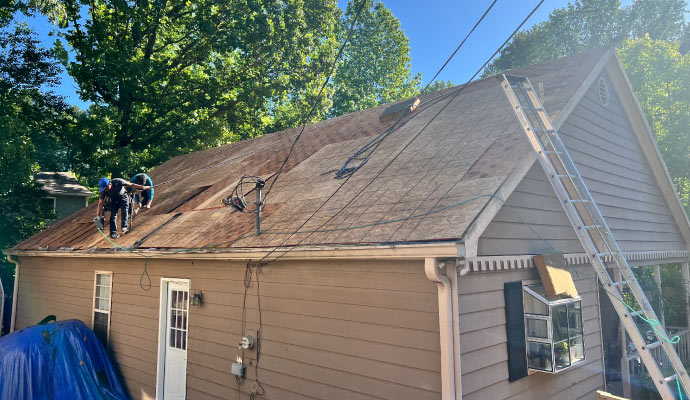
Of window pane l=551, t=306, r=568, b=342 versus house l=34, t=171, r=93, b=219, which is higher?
house l=34, t=171, r=93, b=219

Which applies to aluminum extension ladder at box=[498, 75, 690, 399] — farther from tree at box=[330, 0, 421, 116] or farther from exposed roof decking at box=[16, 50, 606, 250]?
tree at box=[330, 0, 421, 116]

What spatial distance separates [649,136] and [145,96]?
719 inches

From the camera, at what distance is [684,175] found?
17578 mm

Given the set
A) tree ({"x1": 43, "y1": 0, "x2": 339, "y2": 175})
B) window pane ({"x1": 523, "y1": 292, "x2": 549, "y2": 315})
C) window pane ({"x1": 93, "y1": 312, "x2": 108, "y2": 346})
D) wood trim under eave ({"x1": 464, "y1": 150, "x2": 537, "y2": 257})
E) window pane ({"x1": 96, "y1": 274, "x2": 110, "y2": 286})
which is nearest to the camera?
wood trim under eave ({"x1": 464, "y1": 150, "x2": 537, "y2": 257})

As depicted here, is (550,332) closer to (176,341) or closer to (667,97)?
(176,341)

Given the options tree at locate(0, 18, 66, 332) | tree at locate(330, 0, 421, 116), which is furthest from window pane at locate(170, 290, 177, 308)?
tree at locate(330, 0, 421, 116)

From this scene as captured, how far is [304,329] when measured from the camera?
589cm

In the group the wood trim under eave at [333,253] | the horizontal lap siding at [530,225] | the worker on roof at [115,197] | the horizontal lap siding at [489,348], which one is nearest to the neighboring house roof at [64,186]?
the worker on roof at [115,197]

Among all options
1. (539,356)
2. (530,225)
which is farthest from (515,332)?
(530,225)

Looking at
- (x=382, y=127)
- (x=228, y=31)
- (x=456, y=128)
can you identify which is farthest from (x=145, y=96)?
(x=456, y=128)

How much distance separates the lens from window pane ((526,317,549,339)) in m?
5.29

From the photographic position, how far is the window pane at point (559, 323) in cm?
529

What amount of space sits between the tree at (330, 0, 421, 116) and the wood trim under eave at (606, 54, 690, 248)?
945 inches

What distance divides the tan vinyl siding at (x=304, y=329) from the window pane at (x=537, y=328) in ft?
5.04
